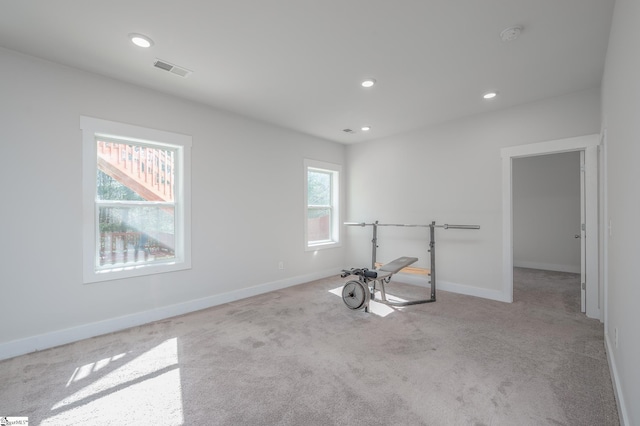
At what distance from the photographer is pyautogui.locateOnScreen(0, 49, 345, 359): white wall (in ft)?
8.37

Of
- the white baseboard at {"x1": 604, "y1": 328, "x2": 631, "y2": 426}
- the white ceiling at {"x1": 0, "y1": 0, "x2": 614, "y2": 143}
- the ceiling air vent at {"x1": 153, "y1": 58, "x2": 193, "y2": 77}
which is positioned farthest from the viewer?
the ceiling air vent at {"x1": 153, "y1": 58, "x2": 193, "y2": 77}

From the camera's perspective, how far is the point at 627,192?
1.58 m

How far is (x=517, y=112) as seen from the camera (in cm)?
384

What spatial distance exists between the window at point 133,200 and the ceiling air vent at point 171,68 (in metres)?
0.78

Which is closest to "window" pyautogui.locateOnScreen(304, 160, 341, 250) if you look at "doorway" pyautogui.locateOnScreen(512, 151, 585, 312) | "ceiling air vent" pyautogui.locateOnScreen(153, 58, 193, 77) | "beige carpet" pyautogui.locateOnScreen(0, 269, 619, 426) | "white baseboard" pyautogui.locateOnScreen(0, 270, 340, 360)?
"white baseboard" pyautogui.locateOnScreen(0, 270, 340, 360)

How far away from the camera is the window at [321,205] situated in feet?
17.4

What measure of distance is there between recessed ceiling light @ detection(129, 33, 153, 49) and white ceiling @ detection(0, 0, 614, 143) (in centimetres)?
5

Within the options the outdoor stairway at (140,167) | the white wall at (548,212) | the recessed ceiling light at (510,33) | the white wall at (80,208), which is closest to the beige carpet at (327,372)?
the white wall at (80,208)

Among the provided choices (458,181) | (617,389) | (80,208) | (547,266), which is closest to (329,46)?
(80,208)

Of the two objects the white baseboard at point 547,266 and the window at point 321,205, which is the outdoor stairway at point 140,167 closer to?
the window at point 321,205

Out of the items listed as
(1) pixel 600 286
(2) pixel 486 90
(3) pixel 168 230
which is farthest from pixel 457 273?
(3) pixel 168 230

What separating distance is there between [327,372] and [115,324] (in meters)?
2.35

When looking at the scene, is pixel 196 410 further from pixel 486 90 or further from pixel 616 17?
pixel 486 90

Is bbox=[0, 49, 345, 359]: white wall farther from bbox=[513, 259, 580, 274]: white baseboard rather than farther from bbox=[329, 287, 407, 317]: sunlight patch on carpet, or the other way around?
bbox=[513, 259, 580, 274]: white baseboard
